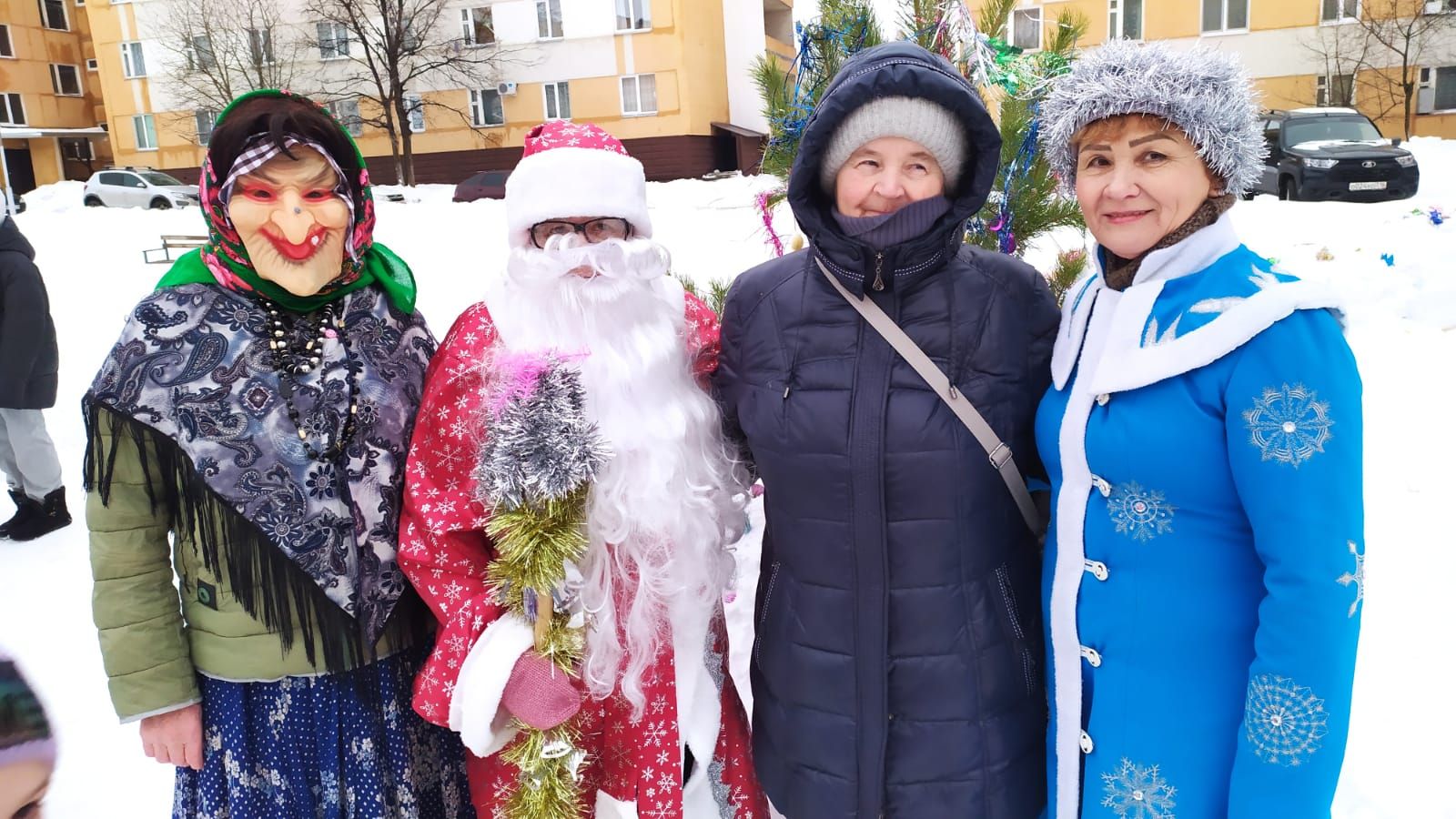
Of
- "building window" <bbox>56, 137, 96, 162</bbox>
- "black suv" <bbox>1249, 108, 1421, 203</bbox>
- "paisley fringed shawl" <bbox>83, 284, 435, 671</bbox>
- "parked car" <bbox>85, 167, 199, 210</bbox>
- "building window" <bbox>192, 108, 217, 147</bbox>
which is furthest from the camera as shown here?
"building window" <bbox>56, 137, 96, 162</bbox>

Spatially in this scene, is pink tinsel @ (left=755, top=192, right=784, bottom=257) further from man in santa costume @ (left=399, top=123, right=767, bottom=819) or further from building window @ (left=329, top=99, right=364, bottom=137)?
building window @ (left=329, top=99, right=364, bottom=137)

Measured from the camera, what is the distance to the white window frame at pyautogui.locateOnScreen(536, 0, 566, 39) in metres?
24.1

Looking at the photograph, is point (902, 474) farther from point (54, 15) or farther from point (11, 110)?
point (54, 15)

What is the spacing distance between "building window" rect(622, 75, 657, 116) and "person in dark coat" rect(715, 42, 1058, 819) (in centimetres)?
2336

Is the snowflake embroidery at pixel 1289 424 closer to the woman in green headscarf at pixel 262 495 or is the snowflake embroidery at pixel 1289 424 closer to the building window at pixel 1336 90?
the woman in green headscarf at pixel 262 495

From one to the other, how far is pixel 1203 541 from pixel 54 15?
134 ft

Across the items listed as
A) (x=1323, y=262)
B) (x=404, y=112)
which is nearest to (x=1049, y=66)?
(x=1323, y=262)

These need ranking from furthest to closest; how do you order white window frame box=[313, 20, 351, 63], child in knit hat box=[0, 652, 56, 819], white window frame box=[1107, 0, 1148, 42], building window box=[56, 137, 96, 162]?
building window box=[56, 137, 96, 162] → white window frame box=[313, 20, 351, 63] → white window frame box=[1107, 0, 1148, 42] → child in knit hat box=[0, 652, 56, 819]

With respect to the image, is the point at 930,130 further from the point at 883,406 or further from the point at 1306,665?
the point at 1306,665

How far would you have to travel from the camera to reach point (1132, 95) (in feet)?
4.89

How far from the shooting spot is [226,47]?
951 inches

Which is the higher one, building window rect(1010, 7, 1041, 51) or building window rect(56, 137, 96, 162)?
building window rect(56, 137, 96, 162)

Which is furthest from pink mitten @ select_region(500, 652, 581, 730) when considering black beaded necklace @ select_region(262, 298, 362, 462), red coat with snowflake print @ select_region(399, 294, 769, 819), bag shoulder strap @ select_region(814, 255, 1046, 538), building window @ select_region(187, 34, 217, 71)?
Result: building window @ select_region(187, 34, 217, 71)

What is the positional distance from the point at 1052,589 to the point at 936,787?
454 millimetres
